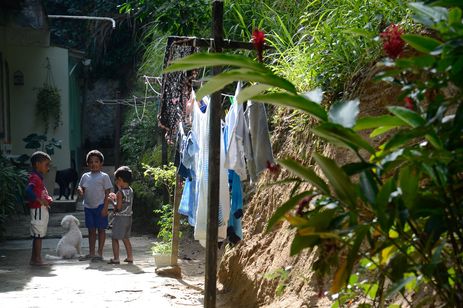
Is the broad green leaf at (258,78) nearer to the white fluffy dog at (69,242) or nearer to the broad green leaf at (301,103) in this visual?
the broad green leaf at (301,103)

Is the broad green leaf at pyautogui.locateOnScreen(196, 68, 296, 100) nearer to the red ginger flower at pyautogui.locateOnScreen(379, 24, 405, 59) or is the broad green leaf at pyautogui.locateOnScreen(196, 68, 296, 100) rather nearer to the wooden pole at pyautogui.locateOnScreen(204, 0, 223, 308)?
the red ginger flower at pyautogui.locateOnScreen(379, 24, 405, 59)

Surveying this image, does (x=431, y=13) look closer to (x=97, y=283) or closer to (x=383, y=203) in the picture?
(x=383, y=203)

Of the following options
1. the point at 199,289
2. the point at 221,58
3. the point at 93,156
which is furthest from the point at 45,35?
the point at 221,58

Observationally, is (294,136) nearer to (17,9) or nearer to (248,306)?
(248,306)

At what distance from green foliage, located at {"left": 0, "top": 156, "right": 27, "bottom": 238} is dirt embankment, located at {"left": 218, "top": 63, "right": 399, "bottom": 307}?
4.52 meters

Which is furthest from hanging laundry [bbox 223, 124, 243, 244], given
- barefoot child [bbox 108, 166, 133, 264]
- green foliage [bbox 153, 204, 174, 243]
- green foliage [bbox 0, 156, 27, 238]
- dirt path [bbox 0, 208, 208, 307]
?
green foliage [bbox 0, 156, 27, 238]

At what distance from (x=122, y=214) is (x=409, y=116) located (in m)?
8.76

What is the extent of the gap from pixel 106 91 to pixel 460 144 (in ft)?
75.1

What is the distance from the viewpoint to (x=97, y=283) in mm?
9031

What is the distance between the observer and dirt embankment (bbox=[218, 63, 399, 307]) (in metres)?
6.21

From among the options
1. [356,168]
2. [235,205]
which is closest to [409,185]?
[356,168]

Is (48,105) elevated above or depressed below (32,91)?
below

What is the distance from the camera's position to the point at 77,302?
25.6ft

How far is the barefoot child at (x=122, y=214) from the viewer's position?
1084cm
